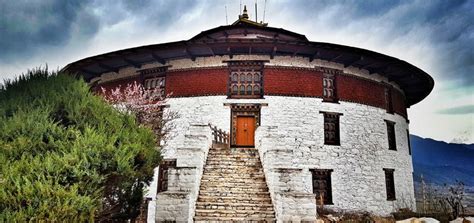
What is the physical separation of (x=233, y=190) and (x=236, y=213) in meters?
1.08

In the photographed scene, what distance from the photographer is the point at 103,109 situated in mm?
7254

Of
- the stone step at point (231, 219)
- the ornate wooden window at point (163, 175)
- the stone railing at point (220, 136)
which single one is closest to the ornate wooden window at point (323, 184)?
the stone railing at point (220, 136)

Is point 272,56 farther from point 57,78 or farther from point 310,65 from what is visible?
point 57,78

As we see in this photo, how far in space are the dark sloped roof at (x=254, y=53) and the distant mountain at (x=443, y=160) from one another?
42988 mm

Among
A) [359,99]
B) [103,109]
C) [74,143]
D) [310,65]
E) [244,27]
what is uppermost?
[244,27]

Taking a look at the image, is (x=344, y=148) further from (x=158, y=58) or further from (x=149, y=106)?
(x=158, y=58)

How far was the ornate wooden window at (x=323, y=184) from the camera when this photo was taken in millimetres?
17078

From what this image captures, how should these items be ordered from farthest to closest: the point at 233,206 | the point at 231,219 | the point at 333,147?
the point at 333,147 → the point at 233,206 → the point at 231,219

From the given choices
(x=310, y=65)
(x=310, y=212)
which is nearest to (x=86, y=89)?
(x=310, y=212)

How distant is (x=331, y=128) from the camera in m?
18.1

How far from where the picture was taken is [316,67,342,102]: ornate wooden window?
18453mm

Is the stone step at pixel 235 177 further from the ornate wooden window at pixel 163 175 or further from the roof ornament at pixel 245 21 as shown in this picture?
the roof ornament at pixel 245 21

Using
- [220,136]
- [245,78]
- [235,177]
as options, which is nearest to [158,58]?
[245,78]

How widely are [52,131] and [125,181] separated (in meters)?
1.53
